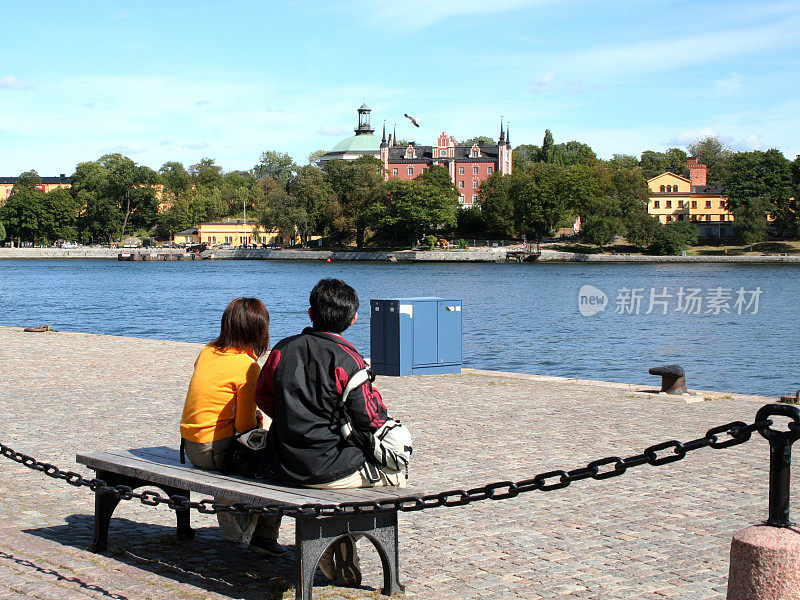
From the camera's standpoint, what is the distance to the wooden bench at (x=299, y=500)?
4414 millimetres

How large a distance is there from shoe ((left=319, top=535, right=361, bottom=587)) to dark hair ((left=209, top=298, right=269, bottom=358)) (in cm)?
117

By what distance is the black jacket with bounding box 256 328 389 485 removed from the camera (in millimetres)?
4598

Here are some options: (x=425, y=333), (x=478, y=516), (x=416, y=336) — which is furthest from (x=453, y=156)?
(x=478, y=516)

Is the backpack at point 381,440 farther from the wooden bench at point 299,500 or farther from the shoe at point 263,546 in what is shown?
the shoe at point 263,546

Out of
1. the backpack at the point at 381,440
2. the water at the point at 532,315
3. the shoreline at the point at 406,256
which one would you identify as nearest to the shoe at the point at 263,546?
the backpack at the point at 381,440

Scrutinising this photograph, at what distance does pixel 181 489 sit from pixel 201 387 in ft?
2.04

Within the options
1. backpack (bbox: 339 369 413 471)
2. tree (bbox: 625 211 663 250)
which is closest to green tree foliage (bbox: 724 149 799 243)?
tree (bbox: 625 211 663 250)

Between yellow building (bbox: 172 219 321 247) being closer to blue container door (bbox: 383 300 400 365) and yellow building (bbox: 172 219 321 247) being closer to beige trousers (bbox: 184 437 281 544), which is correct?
blue container door (bbox: 383 300 400 365)

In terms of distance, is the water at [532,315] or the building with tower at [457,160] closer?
the water at [532,315]

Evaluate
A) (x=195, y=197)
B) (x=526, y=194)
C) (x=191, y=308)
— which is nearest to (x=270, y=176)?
(x=195, y=197)

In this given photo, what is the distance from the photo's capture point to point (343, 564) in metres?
4.89

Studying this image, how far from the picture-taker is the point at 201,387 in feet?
17.1

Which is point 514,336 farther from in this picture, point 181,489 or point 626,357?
point 181,489

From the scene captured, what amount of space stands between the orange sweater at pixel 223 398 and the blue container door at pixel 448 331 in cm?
898
